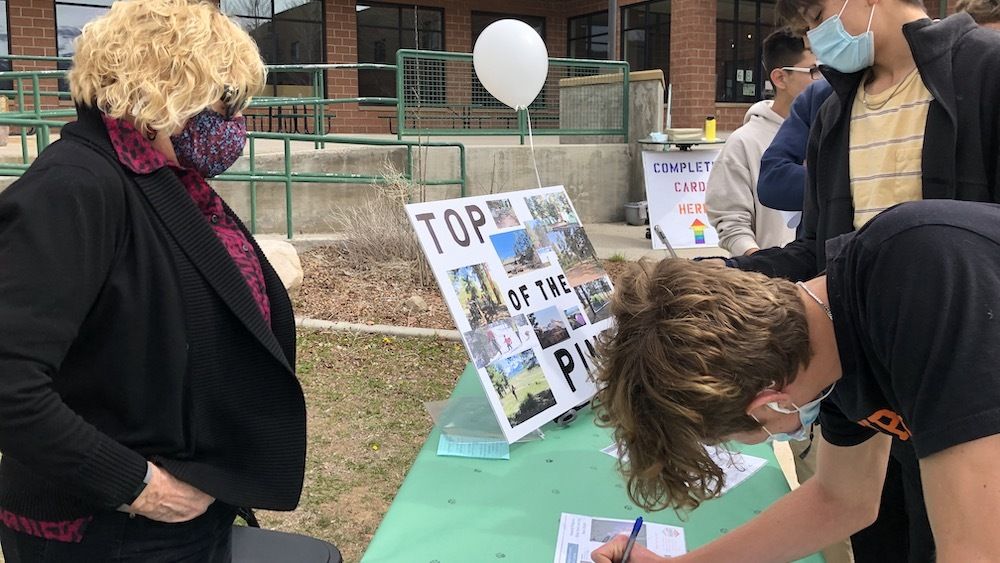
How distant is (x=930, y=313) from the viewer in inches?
39.2

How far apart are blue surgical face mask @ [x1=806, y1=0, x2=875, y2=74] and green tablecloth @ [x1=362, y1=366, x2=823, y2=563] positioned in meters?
1.11

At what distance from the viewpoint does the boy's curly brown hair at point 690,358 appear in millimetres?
1117

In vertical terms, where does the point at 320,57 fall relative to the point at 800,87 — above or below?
above

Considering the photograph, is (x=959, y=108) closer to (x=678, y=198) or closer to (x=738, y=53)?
(x=678, y=198)

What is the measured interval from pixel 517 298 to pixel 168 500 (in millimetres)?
1269

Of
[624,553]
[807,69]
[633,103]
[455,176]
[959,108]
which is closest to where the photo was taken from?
[624,553]

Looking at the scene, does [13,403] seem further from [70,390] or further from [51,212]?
[51,212]

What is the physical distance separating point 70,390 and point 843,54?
1.96 meters

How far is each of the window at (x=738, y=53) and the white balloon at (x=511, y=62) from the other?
11472 millimetres

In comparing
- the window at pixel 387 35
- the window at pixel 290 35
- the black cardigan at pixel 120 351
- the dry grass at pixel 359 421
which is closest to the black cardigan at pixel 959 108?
the black cardigan at pixel 120 351


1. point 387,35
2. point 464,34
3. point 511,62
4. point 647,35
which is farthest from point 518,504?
point 647,35

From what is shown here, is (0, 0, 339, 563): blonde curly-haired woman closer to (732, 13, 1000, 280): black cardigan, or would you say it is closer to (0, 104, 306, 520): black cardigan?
(0, 104, 306, 520): black cardigan

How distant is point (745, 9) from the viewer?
1579 cm

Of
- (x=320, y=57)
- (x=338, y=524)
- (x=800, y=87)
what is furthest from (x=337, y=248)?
(x=320, y=57)
